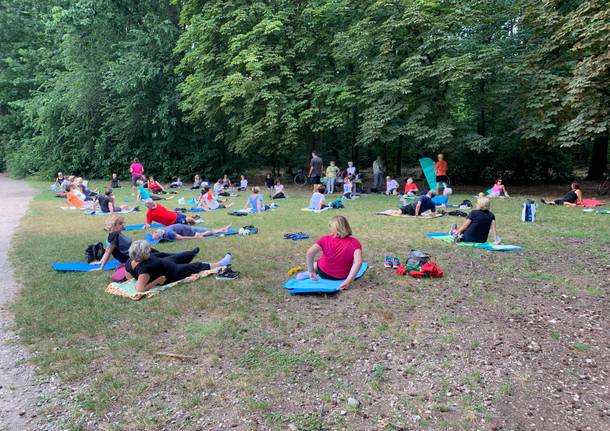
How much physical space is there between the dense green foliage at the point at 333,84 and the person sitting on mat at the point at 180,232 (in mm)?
10285

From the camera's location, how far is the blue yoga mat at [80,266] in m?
6.92

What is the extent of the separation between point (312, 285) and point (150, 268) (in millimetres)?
2189

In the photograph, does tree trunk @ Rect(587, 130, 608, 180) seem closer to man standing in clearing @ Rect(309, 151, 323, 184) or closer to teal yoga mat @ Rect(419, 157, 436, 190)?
teal yoga mat @ Rect(419, 157, 436, 190)

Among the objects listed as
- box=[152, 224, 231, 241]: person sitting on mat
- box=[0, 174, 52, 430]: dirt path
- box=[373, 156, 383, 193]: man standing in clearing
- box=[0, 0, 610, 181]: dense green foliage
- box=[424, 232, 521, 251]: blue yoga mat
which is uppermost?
box=[0, 0, 610, 181]: dense green foliage

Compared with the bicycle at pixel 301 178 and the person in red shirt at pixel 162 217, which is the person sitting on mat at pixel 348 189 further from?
the person in red shirt at pixel 162 217

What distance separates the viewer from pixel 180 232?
939cm

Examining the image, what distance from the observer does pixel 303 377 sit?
378 cm

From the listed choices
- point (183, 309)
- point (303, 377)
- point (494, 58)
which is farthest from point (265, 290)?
point (494, 58)

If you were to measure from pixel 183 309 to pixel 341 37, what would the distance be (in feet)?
53.9

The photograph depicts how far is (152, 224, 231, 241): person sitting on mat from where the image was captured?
30.1 ft

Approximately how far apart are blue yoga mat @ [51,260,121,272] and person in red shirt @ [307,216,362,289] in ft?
11.2

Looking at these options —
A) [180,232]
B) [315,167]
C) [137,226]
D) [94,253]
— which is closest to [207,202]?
[137,226]

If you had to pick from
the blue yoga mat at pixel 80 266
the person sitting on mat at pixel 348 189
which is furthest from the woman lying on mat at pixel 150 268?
the person sitting on mat at pixel 348 189

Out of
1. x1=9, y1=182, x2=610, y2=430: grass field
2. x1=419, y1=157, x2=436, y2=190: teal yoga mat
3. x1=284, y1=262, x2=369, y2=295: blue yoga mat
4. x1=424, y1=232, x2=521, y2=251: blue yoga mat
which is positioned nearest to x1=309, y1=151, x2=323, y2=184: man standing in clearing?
x1=419, y1=157, x2=436, y2=190: teal yoga mat
